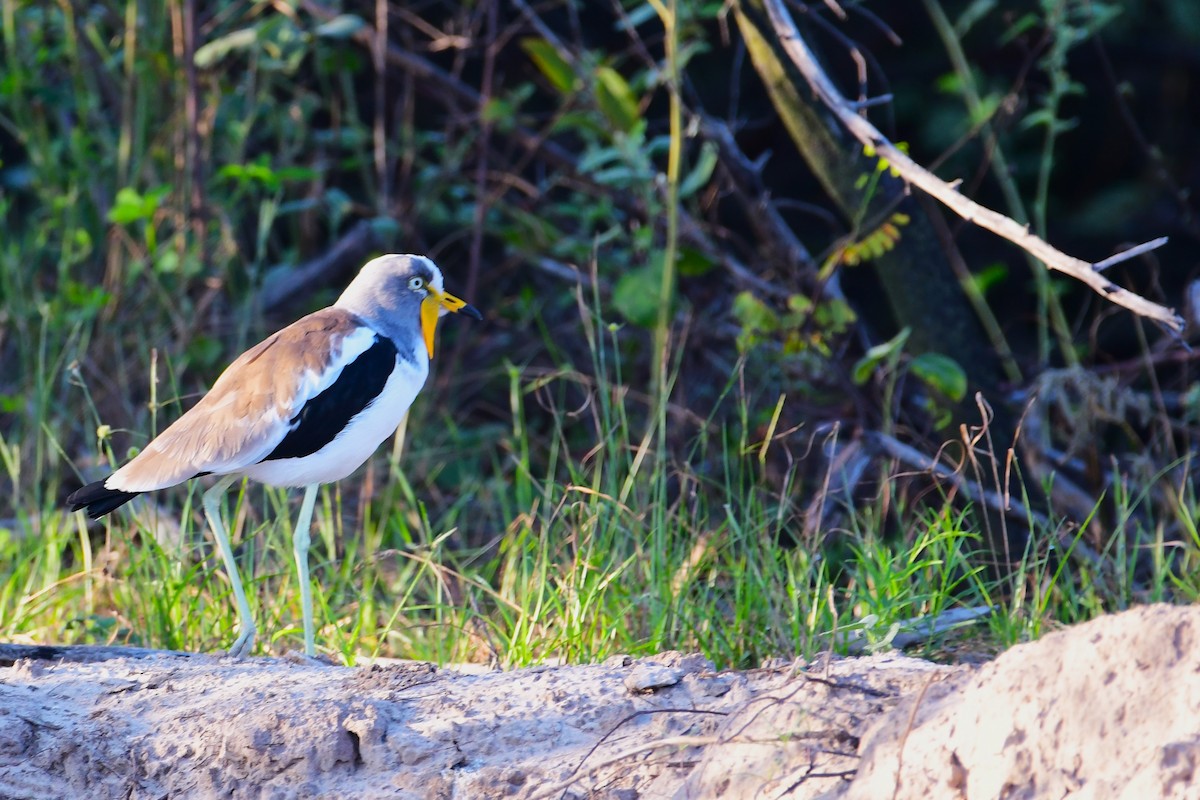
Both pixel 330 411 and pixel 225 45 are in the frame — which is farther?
pixel 225 45

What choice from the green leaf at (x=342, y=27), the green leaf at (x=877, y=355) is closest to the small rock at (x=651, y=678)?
the green leaf at (x=877, y=355)

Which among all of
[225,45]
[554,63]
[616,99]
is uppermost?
[225,45]

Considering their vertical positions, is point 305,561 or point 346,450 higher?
point 346,450

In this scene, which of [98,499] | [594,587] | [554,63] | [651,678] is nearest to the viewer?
[651,678]

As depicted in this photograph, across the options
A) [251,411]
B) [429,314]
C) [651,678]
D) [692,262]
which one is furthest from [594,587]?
[692,262]

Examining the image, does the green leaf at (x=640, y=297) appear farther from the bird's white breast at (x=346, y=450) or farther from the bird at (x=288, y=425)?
the bird's white breast at (x=346, y=450)

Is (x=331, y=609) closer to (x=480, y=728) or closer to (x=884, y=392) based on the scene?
(x=480, y=728)

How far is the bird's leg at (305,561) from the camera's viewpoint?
3.82m

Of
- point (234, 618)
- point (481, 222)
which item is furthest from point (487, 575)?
point (481, 222)

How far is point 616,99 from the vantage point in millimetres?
5309

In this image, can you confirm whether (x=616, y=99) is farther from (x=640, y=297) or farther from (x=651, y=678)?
(x=651, y=678)

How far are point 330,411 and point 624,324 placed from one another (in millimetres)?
2291

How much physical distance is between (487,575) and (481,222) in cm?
209

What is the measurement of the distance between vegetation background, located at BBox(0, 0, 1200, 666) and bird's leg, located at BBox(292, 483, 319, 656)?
0.51ft
